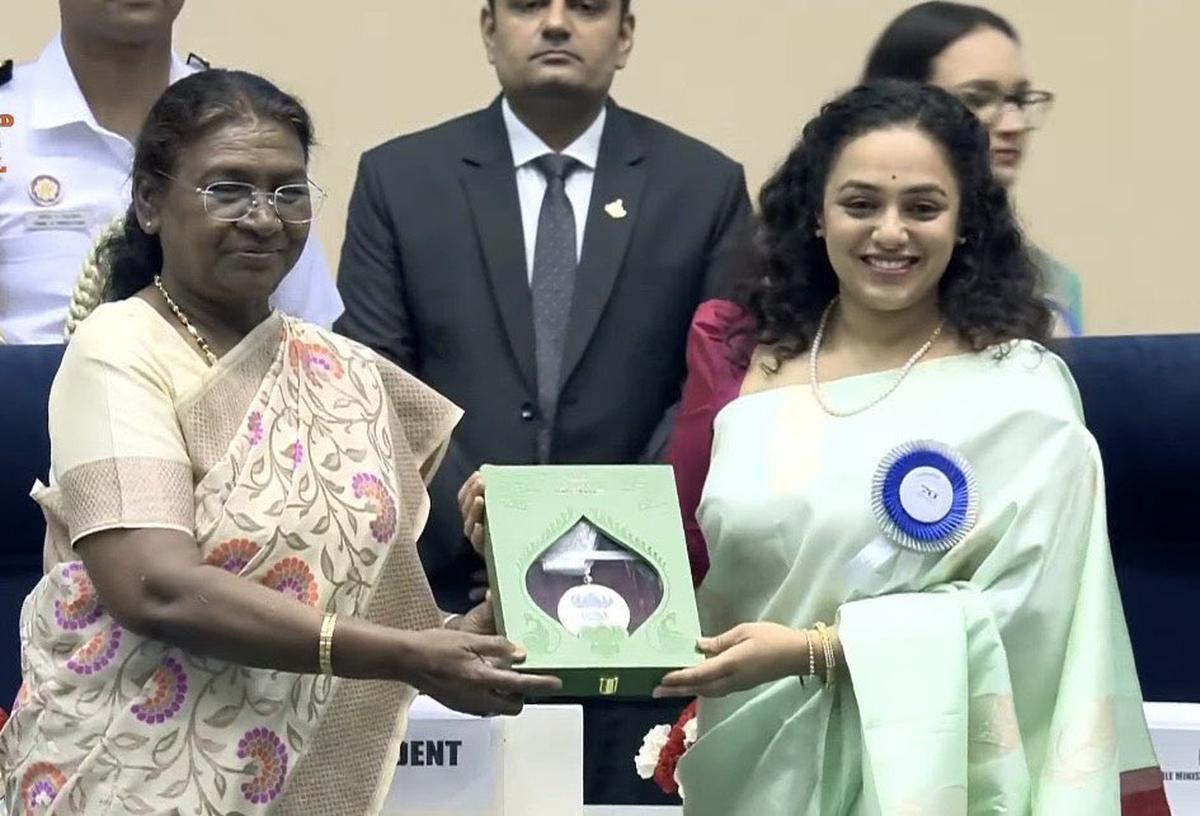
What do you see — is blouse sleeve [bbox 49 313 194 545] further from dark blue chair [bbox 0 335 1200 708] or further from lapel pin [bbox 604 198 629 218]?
lapel pin [bbox 604 198 629 218]

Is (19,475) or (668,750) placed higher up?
(19,475)

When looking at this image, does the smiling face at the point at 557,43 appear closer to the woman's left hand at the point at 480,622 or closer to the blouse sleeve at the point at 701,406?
the blouse sleeve at the point at 701,406

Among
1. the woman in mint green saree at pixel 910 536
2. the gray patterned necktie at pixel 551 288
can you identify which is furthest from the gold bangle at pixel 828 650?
the gray patterned necktie at pixel 551 288

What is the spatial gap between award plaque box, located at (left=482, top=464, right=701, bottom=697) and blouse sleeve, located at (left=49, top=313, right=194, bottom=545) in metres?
0.39

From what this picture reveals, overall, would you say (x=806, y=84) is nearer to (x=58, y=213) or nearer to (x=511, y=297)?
(x=511, y=297)

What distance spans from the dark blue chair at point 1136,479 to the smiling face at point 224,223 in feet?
3.34

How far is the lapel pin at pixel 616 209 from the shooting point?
403 cm

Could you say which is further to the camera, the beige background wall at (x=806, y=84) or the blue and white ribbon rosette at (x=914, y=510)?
the beige background wall at (x=806, y=84)

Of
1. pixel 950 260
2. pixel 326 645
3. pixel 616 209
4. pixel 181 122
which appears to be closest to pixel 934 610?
pixel 950 260

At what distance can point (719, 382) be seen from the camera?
11.0 ft

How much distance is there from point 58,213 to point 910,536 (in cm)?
168

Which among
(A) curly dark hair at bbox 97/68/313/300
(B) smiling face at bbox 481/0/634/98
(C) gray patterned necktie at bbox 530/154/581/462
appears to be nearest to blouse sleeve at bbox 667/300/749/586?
(C) gray patterned necktie at bbox 530/154/581/462

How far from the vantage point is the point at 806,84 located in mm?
6000

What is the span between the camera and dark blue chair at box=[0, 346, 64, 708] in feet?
12.8
